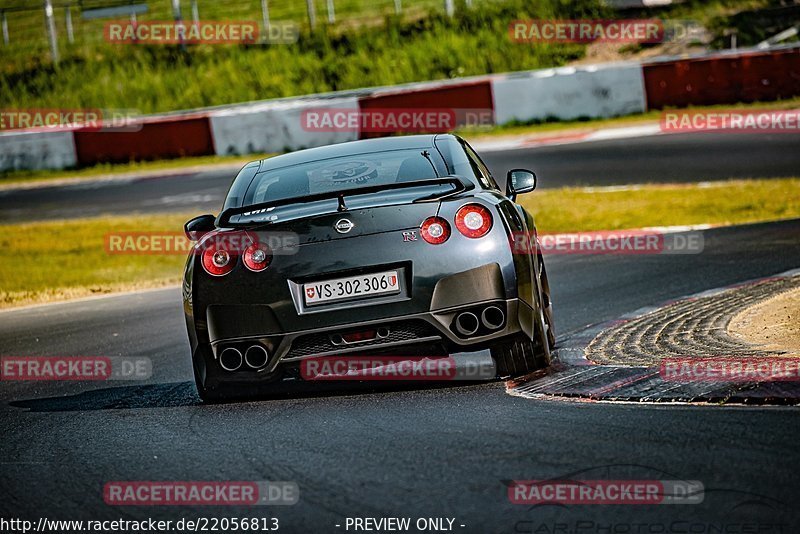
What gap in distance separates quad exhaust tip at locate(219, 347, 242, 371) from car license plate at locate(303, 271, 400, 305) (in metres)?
0.53

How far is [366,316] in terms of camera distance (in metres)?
6.52

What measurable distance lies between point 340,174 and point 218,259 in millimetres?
1027

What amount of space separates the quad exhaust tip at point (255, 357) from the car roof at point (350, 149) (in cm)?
144

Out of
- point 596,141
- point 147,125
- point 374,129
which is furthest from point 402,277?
point 147,125

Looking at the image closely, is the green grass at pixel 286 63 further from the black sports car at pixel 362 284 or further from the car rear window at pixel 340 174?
the black sports car at pixel 362 284

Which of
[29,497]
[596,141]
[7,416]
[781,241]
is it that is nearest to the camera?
[29,497]

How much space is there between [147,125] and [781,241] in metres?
19.3

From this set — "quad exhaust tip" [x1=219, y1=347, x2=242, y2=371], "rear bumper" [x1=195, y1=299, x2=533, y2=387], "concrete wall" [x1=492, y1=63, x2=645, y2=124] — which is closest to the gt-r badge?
"rear bumper" [x1=195, y1=299, x2=533, y2=387]

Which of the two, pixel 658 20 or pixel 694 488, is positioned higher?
pixel 658 20

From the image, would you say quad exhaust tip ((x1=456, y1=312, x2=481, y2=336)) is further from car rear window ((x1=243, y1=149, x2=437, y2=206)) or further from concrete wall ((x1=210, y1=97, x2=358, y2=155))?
concrete wall ((x1=210, y1=97, x2=358, y2=155))

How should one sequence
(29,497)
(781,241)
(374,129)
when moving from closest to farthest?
(29,497), (781,241), (374,129)

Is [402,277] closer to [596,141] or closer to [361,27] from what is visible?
[596,141]

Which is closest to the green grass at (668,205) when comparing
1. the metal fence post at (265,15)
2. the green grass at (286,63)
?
the green grass at (286,63)

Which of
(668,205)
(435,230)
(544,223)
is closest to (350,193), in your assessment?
(435,230)
